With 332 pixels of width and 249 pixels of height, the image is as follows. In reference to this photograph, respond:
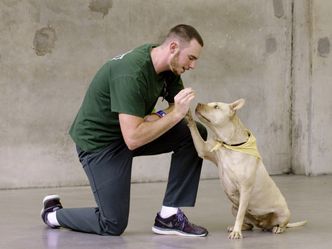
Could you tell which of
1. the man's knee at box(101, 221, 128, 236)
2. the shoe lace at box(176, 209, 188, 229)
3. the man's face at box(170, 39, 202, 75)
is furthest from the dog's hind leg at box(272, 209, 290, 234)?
the man's face at box(170, 39, 202, 75)

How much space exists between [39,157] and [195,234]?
2432 millimetres

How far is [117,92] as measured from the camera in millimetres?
3980

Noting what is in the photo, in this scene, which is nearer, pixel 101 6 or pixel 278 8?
pixel 101 6

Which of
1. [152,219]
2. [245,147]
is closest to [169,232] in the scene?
[152,219]

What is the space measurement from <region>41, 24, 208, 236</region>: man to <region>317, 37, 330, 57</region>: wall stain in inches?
123

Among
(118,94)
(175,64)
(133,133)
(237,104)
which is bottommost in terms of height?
(133,133)

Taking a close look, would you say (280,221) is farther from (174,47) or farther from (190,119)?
(174,47)

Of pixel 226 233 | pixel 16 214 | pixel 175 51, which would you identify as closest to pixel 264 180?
pixel 226 233

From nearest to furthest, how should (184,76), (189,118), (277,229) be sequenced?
(189,118) < (277,229) < (184,76)

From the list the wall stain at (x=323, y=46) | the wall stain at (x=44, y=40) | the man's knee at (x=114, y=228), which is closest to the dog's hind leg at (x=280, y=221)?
the man's knee at (x=114, y=228)

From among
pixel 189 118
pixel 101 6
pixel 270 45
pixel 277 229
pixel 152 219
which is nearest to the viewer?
pixel 189 118

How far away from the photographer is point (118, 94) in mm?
3969

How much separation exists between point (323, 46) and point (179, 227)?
11.6 ft

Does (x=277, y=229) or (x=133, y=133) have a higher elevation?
(x=133, y=133)
